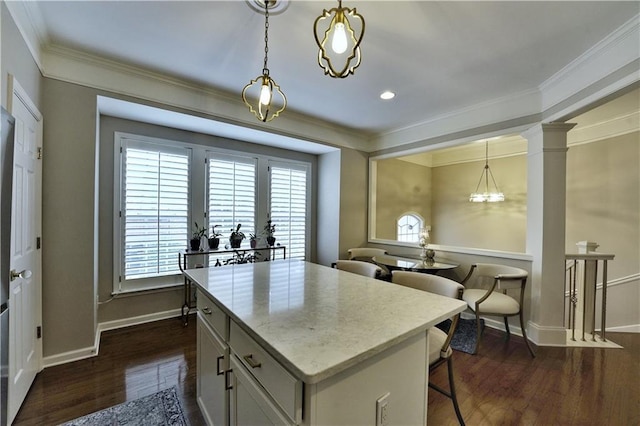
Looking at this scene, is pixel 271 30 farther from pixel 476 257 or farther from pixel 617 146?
pixel 617 146

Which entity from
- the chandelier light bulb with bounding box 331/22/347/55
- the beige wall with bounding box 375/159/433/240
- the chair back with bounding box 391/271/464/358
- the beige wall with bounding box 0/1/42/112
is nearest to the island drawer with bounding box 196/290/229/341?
the chair back with bounding box 391/271/464/358

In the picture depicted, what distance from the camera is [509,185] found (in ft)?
17.6

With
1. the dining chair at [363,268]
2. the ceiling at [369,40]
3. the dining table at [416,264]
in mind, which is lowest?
the dining table at [416,264]

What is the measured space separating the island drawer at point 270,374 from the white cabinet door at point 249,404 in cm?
3

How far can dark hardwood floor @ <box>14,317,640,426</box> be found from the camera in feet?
6.10

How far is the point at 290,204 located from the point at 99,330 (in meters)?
2.94

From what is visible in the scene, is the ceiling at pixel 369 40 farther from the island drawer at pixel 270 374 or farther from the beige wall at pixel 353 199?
the island drawer at pixel 270 374

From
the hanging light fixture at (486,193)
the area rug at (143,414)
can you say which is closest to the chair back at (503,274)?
the hanging light fixture at (486,193)

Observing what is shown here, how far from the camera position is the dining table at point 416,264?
11.3ft

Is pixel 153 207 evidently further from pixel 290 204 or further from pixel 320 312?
pixel 320 312

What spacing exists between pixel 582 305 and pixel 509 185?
2.77 m

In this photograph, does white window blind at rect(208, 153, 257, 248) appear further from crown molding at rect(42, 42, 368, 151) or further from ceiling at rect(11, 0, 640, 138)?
ceiling at rect(11, 0, 640, 138)

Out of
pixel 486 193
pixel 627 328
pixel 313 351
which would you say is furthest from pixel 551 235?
pixel 313 351

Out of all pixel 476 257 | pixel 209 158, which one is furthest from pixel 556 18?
pixel 209 158
